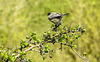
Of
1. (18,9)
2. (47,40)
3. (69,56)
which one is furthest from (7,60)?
(18,9)

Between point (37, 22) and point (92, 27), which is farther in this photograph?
point (37, 22)

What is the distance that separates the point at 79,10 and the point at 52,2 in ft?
5.80

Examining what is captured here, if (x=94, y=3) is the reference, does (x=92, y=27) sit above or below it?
below

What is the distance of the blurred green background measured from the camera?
600cm

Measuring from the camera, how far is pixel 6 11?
768 cm

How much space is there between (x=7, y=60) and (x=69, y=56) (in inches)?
186

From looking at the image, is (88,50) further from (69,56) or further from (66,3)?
(66,3)

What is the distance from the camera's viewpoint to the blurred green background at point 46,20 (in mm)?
6004

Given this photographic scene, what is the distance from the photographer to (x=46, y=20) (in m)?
7.40

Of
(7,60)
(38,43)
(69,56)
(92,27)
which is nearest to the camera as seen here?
(7,60)

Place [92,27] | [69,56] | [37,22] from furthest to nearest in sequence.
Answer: [37,22] → [92,27] → [69,56]

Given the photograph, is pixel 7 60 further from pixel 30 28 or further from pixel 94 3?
pixel 94 3

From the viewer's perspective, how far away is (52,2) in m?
7.88

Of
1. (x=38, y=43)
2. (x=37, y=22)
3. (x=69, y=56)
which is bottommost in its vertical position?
(x=69, y=56)
